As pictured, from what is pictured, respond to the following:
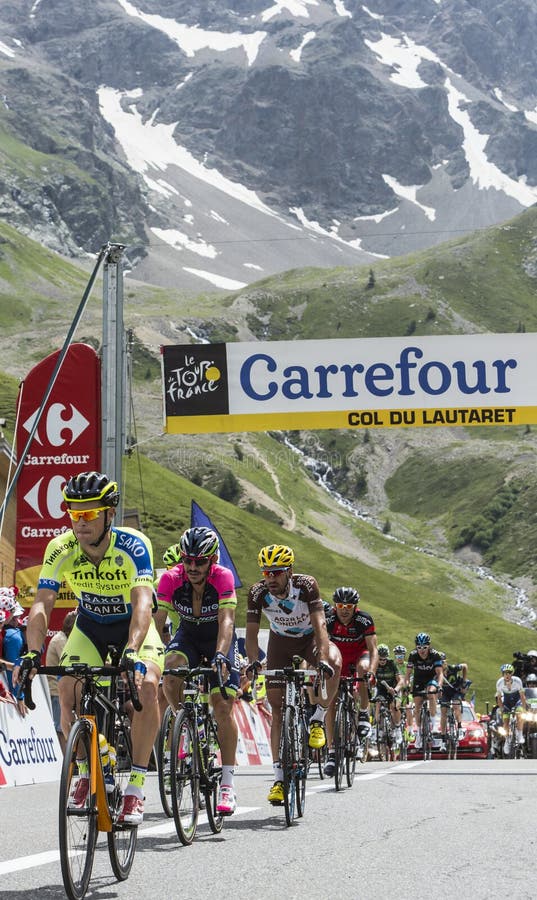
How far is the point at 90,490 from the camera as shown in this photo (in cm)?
662

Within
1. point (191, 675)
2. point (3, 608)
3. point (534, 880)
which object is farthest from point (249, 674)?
point (3, 608)

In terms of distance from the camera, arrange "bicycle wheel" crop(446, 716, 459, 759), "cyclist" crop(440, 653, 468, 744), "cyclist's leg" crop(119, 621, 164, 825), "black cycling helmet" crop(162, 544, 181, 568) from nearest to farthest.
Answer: "cyclist's leg" crop(119, 621, 164, 825), "black cycling helmet" crop(162, 544, 181, 568), "bicycle wheel" crop(446, 716, 459, 759), "cyclist" crop(440, 653, 468, 744)

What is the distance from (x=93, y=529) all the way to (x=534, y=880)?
2775mm

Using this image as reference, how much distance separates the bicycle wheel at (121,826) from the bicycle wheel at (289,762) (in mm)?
2313

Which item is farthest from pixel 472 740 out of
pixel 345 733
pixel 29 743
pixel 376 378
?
pixel 345 733

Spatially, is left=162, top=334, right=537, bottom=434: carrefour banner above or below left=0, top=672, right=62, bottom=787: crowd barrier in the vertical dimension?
above

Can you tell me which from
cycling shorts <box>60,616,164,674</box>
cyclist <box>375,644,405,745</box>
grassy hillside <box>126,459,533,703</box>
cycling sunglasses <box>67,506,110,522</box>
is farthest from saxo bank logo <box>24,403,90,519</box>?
grassy hillside <box>126,459,533,703</box>

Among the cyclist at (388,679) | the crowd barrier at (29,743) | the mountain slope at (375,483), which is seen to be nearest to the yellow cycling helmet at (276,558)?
the crowd barrier at (29,743)

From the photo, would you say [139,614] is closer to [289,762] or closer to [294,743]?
[289,762]

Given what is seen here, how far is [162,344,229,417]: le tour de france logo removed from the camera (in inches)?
808

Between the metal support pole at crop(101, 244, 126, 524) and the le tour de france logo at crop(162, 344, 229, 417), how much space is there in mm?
1050

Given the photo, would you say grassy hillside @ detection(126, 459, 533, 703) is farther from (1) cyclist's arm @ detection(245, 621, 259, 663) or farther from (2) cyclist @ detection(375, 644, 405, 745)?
(1) cyclist's arm @ detection(245, 621, 259, 663)

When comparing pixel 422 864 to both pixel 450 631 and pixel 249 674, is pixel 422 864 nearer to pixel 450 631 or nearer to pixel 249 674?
pixel 249 674

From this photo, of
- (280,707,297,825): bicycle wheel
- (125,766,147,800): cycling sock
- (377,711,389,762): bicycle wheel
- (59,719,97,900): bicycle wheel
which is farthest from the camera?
(377,711,389,762): bicycle wheel
